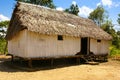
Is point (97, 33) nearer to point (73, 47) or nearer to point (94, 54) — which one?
point (94, 54)

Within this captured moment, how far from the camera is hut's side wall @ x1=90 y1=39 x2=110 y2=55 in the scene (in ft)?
67.9

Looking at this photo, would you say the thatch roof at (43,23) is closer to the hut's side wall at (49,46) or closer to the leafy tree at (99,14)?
the hut's side wall at (49,46)

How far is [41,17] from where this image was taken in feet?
55.3

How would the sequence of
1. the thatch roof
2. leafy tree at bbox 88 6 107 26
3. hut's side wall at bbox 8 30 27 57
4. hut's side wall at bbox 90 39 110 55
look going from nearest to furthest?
1. the thatch roof
2. hut's side wall at bbox 8 30 27 57
3. hut's side wall at bbox 90 39 110 55
4. leafy tree at bbox 88 6 107 26

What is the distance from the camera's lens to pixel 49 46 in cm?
1603

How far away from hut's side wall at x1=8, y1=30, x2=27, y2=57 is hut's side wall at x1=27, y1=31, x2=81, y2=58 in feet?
1.94

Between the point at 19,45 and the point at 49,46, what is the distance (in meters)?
2.56

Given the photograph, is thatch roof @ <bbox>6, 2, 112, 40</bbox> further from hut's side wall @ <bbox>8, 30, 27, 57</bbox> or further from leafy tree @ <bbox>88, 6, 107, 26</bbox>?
leafy tree @ <bbox>88, 6, 107, 26</bbox>

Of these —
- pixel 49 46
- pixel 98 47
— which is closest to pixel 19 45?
pixel 49 46

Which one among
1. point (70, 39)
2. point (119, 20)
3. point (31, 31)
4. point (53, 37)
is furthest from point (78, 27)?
point (119, 20)

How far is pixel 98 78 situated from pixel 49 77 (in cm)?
312

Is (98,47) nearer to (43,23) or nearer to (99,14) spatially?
(43,23)

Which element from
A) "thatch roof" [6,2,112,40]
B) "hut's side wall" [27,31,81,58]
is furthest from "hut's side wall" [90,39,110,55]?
"hut's side wall" [27,31,81,58]

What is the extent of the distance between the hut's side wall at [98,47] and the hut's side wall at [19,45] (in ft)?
26.0
